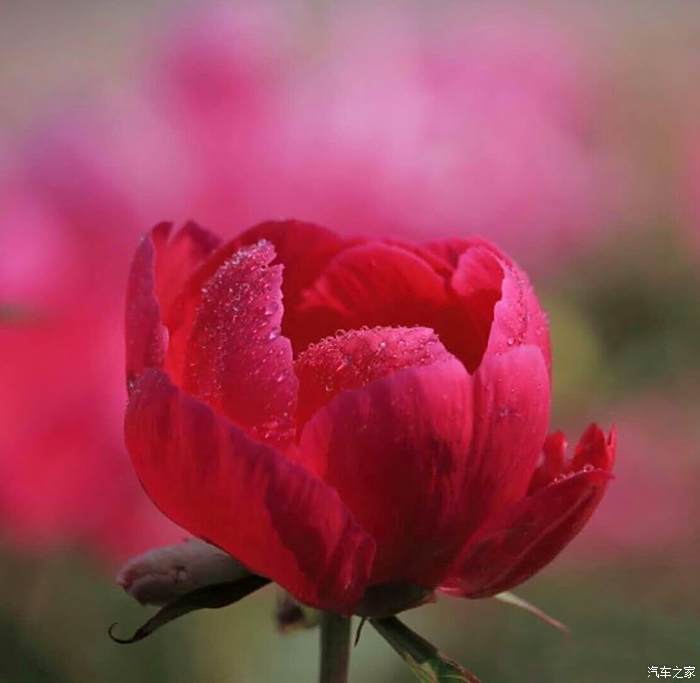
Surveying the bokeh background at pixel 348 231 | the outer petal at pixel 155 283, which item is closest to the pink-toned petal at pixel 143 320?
the outer petal at pixel 155 283

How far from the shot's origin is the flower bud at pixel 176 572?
257mm

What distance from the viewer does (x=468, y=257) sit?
0.28 meters

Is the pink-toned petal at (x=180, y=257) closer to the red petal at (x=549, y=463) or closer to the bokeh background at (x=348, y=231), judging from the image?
the red petal at (x=549, y=463)

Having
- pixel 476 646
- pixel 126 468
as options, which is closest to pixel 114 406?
pixel 126 468

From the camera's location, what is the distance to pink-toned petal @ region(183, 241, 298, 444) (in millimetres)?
254

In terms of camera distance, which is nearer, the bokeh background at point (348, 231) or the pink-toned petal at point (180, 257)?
the pink-toned petal at point (180, 257)

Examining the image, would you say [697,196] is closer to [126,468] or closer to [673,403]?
[673,403]

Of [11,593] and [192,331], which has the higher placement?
[192,331]

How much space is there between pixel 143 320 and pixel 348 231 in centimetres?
36

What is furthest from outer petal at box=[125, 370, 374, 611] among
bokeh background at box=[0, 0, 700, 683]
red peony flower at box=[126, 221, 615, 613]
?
bokeh background at box=[0, 0, 700, 683]

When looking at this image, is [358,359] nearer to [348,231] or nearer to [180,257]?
[180,257]

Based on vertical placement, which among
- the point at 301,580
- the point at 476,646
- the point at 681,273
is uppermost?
the point at 301,580

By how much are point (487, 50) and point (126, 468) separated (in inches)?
11.7

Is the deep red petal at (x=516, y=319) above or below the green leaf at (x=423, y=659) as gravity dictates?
above
